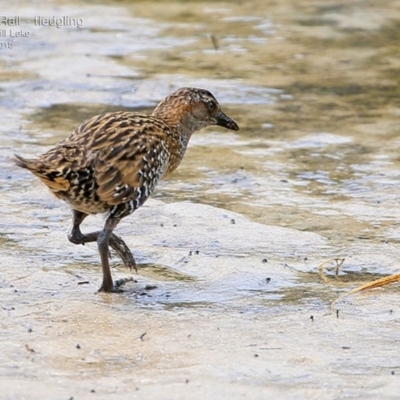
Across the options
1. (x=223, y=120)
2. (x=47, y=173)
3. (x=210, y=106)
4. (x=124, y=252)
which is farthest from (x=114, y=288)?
(x=223, y=120)

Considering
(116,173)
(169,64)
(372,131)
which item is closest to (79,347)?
(116,173)

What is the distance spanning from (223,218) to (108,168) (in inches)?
69.9

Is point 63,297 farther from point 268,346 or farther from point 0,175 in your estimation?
point 0,175

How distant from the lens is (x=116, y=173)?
759 centimetres

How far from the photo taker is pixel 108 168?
7566 mm

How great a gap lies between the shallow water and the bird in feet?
1.21

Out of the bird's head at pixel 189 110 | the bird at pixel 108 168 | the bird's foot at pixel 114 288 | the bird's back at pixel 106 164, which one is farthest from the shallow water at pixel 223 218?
the bird's head at pixel 189 110

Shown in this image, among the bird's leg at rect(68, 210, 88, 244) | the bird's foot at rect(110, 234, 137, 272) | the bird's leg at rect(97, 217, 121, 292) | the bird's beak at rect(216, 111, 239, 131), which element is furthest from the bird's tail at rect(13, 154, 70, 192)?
the bird's beak at rect(216, 111, 239, 131)

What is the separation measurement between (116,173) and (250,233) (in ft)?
5.26

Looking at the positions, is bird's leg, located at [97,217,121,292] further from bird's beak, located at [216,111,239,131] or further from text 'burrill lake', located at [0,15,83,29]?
text 'burrill lake', located at [0,15,83,29]

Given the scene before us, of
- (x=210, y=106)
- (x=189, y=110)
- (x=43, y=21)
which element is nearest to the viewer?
(x=189, y=110)

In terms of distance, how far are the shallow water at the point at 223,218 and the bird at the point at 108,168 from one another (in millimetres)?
370

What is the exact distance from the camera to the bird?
7.34m

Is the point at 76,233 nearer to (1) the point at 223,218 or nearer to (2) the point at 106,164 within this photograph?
(2) the point at 106,164
